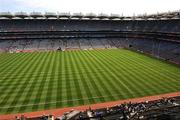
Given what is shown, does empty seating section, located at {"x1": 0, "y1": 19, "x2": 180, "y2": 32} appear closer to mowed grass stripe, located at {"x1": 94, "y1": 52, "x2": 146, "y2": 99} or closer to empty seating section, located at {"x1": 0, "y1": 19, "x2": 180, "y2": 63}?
empty seating section, located at {"x1": 0, "y1": 19, "x2": 180, "y2": 63}

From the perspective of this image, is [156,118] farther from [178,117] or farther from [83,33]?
[83,33]

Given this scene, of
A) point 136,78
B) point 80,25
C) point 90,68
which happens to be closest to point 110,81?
point 136,78

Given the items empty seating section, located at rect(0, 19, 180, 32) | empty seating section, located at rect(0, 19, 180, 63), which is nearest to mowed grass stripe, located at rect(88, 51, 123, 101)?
empty seating section, located at rect(0, 19, 180, 63)

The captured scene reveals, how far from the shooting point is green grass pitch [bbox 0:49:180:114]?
2797 centimetres

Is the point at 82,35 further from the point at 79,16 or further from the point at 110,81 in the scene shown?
the point at 110,81

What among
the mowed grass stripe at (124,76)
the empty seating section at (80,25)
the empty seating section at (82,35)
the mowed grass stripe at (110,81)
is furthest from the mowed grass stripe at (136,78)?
the empty seating section at (80,25)

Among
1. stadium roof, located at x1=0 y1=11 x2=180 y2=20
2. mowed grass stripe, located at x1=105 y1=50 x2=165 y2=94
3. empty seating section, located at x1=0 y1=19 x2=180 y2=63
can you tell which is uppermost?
stadium roof, located at x1=0 y1=11 x2=180 y2=20

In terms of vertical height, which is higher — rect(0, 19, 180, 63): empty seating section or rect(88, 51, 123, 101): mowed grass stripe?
rect(0, 19, 180, 63): empty seating section

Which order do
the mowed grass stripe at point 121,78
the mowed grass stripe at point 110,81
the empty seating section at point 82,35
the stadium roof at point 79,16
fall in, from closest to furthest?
the mowed grass stripe at point 110,81
the mowed grass stripe at point 121,78
the empty seating section at point 82,35
the stadium roof at point 79,16

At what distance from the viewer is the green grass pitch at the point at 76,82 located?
91.8 feet

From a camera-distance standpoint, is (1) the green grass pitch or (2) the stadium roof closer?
(1) the green grass pitch

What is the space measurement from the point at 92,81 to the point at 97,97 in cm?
687

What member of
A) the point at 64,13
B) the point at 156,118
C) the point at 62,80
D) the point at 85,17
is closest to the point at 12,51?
the point at 64,13

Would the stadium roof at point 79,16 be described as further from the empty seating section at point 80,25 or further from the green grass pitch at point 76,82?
the green grass pitch at point 76,82
